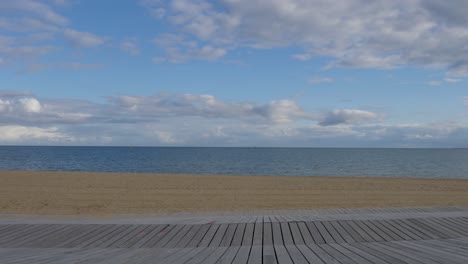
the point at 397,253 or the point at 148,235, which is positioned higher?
the point at 397,253

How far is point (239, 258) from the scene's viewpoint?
15.8ft

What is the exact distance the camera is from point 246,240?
6.14 m

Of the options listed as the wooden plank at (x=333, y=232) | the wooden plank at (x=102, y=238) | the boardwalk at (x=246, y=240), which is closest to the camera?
the boardwalk at (x=246, y=240)

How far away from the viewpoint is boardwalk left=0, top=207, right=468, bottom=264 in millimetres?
4855

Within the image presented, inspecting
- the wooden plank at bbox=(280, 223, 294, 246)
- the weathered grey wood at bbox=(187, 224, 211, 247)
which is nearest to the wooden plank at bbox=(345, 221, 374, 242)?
the wooden plank at bbox=(280, 223, 294, 246)

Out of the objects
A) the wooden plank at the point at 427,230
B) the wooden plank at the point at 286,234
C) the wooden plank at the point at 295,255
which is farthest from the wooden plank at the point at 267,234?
the wooden plank at the point at 427,230

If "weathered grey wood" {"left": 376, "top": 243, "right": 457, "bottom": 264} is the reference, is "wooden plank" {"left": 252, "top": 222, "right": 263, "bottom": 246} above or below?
below

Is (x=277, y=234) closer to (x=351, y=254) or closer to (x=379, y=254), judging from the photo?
(x=351, y=254)

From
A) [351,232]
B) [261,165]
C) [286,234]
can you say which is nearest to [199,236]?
[286,234]

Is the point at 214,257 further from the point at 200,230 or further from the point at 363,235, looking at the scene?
the point at 363,235

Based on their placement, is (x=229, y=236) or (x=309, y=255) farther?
(x=229, y=236)

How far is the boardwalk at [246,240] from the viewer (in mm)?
→ 4855

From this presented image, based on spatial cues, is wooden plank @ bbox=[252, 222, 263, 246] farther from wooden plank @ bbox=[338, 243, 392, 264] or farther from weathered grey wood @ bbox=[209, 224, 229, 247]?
wooden plank @ bbox=[338, 243, 392, 264]

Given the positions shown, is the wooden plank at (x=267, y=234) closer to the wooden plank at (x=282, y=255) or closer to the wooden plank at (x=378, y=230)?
the wooden plank at (x=282, y=255)
